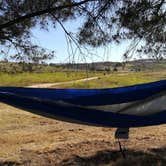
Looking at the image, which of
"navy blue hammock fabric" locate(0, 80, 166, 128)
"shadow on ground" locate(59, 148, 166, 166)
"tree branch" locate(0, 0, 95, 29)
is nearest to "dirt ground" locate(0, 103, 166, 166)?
"shadow on ground" locate(59, 148, 166, 166)

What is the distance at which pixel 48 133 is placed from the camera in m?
10.4

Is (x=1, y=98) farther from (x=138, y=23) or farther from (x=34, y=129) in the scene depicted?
(x=34, y=129)

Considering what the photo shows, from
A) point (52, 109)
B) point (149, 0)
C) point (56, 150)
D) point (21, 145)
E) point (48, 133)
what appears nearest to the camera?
point (52, 109)

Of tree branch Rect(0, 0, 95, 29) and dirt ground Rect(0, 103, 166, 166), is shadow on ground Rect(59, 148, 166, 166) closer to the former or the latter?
dirt ground Rect(0, 103, 166, 166)

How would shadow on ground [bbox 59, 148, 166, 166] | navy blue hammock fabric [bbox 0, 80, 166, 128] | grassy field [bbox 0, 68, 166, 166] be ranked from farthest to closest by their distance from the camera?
grassy field [bbox 0, 68, 166, 166] < shadow on ground [bbox 59, 148, 166, 166] < navy blue hammock fabric [bbox 0, 80, 166, 128]

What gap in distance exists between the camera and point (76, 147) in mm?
7914

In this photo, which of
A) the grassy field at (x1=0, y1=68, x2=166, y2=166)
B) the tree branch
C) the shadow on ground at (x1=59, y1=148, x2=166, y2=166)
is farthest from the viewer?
the grassy field at (x1=0, y1=68, x2=166, y2=166)

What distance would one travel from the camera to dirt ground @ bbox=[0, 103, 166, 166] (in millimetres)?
6918

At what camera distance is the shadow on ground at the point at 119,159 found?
6.64m

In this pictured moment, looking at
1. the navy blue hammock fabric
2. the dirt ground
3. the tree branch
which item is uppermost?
the tree branch

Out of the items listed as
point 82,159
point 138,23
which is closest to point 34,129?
point 82,159

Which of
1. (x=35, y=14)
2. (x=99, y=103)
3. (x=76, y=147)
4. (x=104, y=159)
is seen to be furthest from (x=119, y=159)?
(x=35, y=14)

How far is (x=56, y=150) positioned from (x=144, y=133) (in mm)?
2497

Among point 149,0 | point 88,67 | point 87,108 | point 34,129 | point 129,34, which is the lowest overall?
point 34,129
